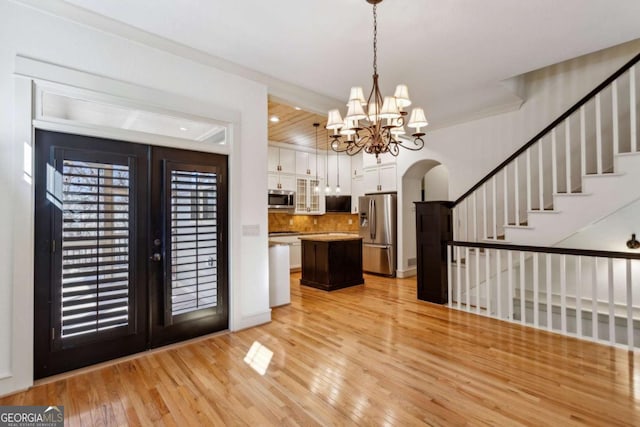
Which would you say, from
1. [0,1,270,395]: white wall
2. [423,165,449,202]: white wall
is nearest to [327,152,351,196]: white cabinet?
[423,165,449,202]: white wall

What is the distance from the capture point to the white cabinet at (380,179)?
6.38 m

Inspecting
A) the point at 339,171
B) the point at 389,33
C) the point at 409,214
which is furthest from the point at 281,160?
the point at 389,33

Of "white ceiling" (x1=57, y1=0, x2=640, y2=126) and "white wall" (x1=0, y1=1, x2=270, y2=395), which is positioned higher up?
"white ceiling" (x1=57, y1=0, x2=640, y2=126)

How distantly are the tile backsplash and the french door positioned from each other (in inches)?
164

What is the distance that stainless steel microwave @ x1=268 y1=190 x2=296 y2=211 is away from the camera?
22.1ft

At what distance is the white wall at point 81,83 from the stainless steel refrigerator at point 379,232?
331 cm

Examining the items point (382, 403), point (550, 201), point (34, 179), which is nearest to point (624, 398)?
point (382, 403)

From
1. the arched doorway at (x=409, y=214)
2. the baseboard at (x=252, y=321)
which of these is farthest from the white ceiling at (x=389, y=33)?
the baseboard at (x=252, y=321)

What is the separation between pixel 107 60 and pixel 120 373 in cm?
271

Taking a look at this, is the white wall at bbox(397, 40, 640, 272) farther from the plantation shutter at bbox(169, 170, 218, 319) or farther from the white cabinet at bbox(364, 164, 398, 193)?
the plantation shutter at bbox(169, 170, 218, 319)

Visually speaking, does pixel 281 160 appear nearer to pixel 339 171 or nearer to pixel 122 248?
pixel 339 171

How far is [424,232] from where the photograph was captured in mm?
4527

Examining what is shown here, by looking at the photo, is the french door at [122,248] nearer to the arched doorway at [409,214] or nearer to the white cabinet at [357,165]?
the arched doorway at [409,214]

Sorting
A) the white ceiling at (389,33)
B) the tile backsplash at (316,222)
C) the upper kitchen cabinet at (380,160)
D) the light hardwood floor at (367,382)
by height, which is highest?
the white ceiling at (389,33)
